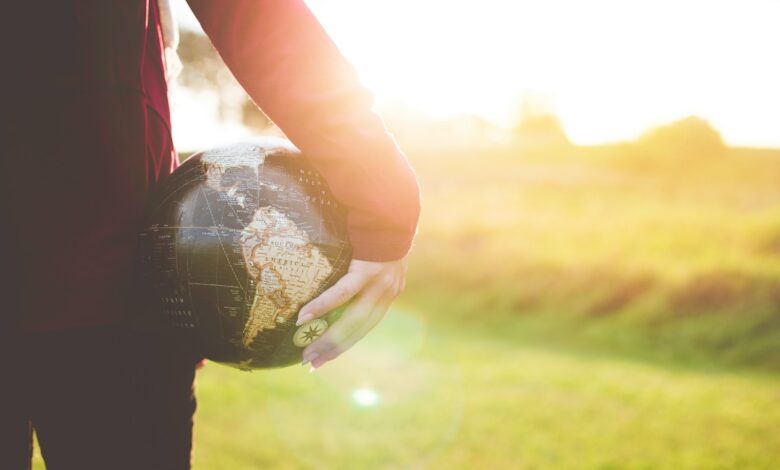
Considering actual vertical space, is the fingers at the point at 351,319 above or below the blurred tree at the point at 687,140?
above

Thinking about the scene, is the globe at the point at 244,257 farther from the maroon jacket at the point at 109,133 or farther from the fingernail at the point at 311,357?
the maroon jacket at the point at 109,133

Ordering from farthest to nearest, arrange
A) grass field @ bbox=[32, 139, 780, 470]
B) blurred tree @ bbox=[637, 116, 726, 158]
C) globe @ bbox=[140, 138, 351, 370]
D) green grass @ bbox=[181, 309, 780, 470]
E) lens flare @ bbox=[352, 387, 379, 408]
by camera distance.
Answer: blurred tree @ bbox=[637, 116, 726, 158], lens flare @ bbox=[352, 387, 379, 408], grass field @ bbox=[32, 139, 780, 470], green grass @ bbox=[181, 309, 780, 470], globe @ bbox=[140, 138, 351, 370]

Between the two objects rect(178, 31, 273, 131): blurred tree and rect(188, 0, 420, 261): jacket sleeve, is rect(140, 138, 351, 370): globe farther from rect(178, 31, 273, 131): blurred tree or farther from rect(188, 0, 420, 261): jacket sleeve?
rect(178, 31, 273, 131): blurred tree

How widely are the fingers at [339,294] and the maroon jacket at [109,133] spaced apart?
3.6 inches

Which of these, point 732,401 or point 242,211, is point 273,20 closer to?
point 242,211

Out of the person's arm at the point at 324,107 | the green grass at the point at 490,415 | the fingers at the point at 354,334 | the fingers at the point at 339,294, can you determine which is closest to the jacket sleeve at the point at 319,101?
the person's arm at the point at 324,107

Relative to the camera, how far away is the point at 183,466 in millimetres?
1727

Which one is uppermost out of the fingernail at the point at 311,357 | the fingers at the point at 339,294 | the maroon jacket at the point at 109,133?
the maroon jacket at the point at 109,133

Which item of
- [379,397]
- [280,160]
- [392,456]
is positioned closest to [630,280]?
[379,397]

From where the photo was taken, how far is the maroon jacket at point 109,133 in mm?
1480

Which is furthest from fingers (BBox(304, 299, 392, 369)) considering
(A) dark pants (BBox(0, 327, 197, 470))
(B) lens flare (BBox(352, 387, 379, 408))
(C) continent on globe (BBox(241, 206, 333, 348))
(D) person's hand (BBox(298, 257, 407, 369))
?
(B) lens flare (BBox(352, 387, 379, 408))

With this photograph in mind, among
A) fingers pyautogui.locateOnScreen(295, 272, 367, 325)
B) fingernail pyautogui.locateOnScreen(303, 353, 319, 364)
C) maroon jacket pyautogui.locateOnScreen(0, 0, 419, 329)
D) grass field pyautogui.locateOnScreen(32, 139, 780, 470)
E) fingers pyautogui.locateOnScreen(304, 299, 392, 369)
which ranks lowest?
grass field pyautogui.locateOnScreen(32, 139, 780, 470)

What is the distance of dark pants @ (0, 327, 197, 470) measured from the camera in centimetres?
148

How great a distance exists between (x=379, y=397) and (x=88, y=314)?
5874 millimetres
